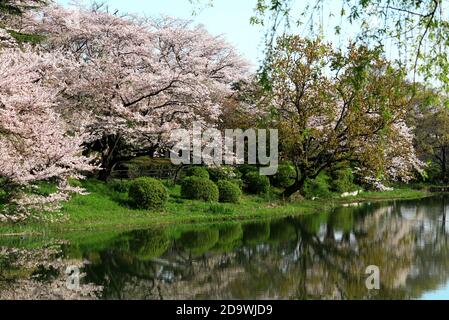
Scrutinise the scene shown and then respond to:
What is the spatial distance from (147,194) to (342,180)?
15.0m

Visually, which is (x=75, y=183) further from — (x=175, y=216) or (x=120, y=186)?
(x=175, y=216)

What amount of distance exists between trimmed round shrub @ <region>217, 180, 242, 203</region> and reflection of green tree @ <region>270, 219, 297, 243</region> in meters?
2.47

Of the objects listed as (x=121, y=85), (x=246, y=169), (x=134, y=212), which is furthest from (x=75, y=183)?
(x=246, y=169)

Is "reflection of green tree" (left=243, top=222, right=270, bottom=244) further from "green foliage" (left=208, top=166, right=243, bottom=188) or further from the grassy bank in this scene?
"green foliage" (left=208, top=166, right=243, bottom=188)

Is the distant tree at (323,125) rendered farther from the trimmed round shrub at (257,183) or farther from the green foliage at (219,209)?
the green foliage at (219,209)

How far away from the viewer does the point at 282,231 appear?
17641mm

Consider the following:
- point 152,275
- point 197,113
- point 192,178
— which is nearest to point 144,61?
point 197,113

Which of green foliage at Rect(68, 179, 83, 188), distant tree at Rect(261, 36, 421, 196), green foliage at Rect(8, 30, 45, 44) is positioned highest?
green foliage at Rect(8, 30, 45, 44)

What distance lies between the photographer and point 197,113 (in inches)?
925

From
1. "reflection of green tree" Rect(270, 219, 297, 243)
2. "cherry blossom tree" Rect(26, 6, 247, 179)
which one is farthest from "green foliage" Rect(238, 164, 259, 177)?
"reflection of green tree" Rect(270, 219, 297, 243)

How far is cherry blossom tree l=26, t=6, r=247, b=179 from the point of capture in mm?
20453

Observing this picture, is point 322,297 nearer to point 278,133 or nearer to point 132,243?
point 132,243

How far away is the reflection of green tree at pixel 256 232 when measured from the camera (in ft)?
51.2
